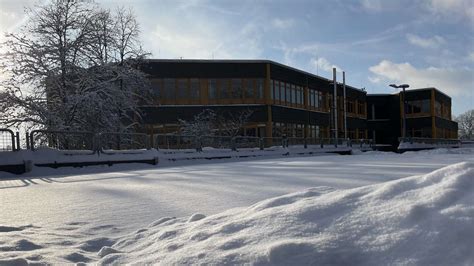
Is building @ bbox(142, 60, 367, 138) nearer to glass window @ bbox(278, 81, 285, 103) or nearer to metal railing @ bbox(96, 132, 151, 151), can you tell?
glass window @ bbox(278, 81, 285, 103)

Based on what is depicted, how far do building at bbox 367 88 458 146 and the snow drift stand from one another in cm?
6062

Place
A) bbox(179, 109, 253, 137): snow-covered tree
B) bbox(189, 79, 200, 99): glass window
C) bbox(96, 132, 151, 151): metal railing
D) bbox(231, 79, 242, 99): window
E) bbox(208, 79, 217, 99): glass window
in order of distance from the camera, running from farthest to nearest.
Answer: bbox(231, 79, 242, 99): window → bbox(208, 79, 217, 99): glass window → bbox(189, 79, 200, 99): glass window → bbox(179, 109, 253, 137): snow-covered tree → bbox(96, 132, 151, 151): metal railing

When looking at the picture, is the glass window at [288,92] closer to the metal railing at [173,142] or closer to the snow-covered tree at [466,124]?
the metal railing at [173,142]

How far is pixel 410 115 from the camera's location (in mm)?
61344

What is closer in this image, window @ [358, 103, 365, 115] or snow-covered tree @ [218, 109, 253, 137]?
snow-covered tree @ [218, 109, 253, 137]

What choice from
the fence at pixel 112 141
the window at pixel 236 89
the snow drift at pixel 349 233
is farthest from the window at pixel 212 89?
the snow drift at pixel 349 233

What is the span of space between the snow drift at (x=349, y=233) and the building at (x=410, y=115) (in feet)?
199

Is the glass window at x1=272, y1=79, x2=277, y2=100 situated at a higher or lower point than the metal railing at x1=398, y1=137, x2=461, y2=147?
higher

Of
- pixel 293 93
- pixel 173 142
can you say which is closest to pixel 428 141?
pixel 293 93

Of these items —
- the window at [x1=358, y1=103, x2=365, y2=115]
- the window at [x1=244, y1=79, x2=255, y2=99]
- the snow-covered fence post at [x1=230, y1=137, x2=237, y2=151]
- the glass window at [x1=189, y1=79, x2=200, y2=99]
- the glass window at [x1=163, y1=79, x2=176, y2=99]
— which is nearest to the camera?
the snow-covered fence post at [x1=230, y1=137, x2=237, y2=151]

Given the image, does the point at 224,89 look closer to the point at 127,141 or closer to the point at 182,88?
the point at 182,88

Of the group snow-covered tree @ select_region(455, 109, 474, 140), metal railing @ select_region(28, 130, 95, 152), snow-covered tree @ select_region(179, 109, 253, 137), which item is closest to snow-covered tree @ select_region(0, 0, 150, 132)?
metal railing @ select_region(28, 130, 95, 152)

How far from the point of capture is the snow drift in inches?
84.4

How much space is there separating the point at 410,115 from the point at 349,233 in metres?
64.1
